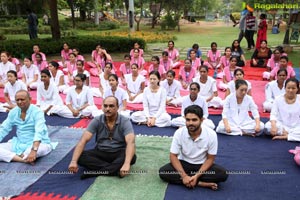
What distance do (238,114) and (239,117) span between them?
47 millimetres

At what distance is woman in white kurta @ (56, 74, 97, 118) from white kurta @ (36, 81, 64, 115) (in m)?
0.20

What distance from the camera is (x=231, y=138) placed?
4.84 meters

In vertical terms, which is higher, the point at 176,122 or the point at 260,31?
the point at 260,31

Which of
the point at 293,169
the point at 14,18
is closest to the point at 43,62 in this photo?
the point at 293,169

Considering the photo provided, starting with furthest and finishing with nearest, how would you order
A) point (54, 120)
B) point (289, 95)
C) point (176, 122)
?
point (54, 120) < point (176, 122) < point (289, 95)

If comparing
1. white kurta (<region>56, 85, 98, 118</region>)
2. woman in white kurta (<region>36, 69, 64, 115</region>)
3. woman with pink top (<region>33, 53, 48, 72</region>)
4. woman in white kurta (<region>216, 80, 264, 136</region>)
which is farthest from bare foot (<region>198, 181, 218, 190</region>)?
woman with pink top (<region>33, 53, 48, 72</region>)

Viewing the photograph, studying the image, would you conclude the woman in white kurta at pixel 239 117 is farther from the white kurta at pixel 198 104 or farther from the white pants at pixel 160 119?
the white pants at pixel 160 119

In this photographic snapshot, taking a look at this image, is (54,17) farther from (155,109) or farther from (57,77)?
(155,109)

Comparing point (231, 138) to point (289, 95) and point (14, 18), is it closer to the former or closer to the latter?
point (289, 95)

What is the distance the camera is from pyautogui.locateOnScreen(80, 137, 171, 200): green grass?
327cm

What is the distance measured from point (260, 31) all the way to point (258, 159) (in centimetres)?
845

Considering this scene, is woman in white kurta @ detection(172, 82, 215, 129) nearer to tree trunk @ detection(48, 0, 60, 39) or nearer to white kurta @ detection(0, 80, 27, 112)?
white kurta @ detection(0, 80, 27, 112)

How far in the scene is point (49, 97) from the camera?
19.9 feet

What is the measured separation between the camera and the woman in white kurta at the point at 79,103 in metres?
5.81
